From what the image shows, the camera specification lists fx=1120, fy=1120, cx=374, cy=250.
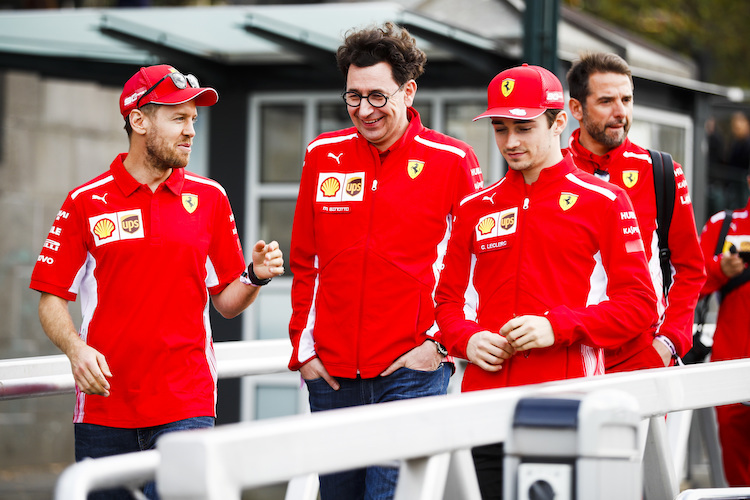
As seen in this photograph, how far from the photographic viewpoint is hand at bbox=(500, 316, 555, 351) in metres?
3.41

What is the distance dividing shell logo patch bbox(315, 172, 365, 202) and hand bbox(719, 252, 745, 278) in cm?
218

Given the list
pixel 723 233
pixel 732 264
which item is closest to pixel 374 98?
pixel 732 264

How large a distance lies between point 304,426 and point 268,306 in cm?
801

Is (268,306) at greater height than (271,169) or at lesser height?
lesser

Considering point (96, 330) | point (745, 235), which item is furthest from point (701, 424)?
point (96, 330)

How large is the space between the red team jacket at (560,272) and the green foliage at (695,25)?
15.5m

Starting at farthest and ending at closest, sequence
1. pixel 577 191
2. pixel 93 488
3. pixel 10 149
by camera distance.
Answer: pixel 10 149, pixel 577 191, pixel 93 488

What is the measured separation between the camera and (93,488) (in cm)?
223

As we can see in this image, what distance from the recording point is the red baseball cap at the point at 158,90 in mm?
4117

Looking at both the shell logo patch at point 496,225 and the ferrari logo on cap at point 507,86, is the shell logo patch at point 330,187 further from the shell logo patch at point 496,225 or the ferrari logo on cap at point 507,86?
the ferrari logo on cap at point 507,86

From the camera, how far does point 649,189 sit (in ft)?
15.1

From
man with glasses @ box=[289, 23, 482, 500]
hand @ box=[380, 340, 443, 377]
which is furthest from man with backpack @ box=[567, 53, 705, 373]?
hand @ box=[380, 340, 443, 377]

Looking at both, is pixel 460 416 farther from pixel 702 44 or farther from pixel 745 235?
pixel 702 44

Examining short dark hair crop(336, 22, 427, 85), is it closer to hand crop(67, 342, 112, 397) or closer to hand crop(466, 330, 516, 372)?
hand crop(466, 330, 516, 372)
